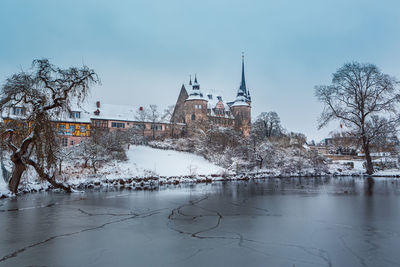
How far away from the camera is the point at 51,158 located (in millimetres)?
13656

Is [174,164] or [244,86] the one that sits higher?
[244,86]

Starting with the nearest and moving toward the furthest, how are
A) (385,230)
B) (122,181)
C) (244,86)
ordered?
(385,230)
(122,181)
(244,86)

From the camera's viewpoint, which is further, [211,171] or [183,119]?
[183,119]

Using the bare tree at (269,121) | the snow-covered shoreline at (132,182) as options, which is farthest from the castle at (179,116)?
the snow-covered shoreline at (132,182)

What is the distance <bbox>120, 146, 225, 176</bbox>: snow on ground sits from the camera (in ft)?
91.3

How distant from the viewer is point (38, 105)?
13.2 meters

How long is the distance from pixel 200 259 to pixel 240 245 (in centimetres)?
111

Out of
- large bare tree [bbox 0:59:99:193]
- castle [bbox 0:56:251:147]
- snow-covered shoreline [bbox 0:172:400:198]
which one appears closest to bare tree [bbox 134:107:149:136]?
castle [bbox 0:56:251:147]

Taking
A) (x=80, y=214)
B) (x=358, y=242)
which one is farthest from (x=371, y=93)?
(x=80, y=214)

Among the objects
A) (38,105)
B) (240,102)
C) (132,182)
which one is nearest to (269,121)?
(240,102)

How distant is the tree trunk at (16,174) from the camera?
43.8 ft

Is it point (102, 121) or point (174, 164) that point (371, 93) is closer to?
point (174, 164)

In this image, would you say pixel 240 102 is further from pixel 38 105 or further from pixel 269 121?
pixel 38 105

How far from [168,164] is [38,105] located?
17.9 meters
